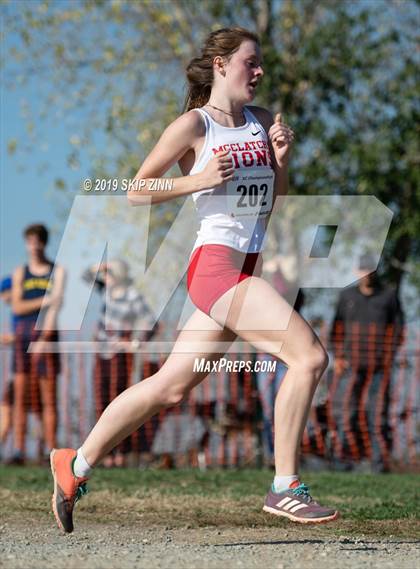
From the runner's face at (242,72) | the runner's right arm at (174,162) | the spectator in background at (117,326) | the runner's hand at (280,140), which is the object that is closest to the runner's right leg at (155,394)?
the runner's right arm at (174,162)

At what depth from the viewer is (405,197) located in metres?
17.0

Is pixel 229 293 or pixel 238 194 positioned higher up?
pixel 238 194

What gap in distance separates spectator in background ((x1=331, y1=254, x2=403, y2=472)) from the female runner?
21.1 ft

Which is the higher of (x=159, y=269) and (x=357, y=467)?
(x=159, y=269)

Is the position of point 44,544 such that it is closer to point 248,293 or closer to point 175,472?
point 248,293

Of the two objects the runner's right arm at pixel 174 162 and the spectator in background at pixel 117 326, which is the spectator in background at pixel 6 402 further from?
the runner's right arm at pixel 174 162

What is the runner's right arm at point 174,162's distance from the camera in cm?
498

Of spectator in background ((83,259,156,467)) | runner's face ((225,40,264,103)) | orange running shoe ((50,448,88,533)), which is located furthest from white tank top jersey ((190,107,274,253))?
spectator in background ((83,259,156,467))

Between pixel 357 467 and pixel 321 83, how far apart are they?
741 cm

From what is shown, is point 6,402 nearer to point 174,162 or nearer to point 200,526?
point 200,526

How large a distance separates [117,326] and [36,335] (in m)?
0.87

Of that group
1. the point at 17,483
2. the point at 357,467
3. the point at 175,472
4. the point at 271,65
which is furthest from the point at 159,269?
the point at 17,483

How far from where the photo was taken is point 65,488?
5195 millimetres

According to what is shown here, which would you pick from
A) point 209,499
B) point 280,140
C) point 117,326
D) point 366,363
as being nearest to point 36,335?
point 117,326
